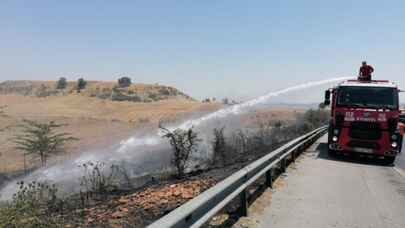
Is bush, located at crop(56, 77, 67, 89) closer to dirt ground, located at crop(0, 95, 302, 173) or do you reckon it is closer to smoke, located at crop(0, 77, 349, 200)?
dirt ground, located at crop(0, 95, 302, 173)

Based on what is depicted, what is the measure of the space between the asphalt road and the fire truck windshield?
108 inches

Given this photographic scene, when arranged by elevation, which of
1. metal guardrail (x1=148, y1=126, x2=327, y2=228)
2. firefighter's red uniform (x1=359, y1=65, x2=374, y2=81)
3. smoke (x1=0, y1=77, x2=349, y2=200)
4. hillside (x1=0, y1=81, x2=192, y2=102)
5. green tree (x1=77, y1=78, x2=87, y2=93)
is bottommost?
smoke (x1=0, y1=77, x2=349, y2=200)

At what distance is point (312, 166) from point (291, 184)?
12.9 ft

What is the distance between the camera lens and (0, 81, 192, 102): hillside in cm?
12554

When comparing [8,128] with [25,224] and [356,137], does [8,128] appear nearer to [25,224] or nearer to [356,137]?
[356,137]

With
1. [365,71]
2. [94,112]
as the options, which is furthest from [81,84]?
[365,71]

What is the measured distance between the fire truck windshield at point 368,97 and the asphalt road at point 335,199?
2.75 metres

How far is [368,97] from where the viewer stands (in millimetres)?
16453

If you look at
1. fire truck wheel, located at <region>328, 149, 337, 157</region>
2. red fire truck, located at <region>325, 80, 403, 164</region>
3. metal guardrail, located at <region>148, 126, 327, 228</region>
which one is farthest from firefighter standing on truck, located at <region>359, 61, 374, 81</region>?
metal guardrail, located at <region>148, 126, 327, 228</region>

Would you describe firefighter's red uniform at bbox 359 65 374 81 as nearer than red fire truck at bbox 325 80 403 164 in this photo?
No

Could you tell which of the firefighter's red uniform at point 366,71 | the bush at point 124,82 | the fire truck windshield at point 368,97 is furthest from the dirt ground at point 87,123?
the bush at point 124,82

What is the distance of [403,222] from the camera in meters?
7.23

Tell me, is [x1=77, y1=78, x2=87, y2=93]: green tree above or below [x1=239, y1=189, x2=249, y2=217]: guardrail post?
above

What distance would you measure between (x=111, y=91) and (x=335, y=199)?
131042mm
